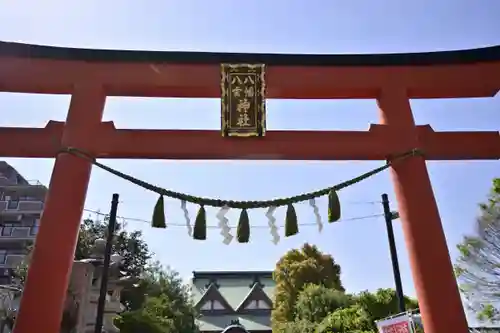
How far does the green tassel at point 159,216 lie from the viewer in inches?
220

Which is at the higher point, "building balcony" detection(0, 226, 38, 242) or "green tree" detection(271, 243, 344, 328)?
"building balcony" detection(0, 226, 38, 242)

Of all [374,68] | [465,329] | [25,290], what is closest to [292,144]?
[374,68]

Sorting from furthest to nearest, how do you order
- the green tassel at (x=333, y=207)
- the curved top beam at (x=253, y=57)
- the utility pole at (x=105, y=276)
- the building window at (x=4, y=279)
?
1. the building window at (x=4, y=279)
2. the utility pole at (x=105, y=276)
3. the curved top beam at (x=253, y=57)
4. the green tassel at (x=333, y=207)

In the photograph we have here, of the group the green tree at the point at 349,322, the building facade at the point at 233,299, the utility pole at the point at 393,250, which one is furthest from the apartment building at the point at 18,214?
the utility pole at the point at 393,250

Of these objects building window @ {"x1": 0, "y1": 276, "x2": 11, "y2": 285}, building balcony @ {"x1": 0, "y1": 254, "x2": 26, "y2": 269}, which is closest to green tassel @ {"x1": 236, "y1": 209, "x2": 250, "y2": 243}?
building window @ {"x1": 0, "y1": 276, "x2": 11, "y2": 285}

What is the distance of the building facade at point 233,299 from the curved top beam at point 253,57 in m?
25.4

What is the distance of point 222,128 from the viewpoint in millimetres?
5844

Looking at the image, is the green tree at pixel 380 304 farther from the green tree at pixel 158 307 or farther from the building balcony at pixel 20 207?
the building balcony at pixel 20 207

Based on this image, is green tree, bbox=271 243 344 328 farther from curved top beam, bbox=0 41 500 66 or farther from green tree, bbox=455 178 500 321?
curved top beam, bbox=0 41 500 66

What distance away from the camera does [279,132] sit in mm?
5906

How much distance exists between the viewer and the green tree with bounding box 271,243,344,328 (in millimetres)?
23266

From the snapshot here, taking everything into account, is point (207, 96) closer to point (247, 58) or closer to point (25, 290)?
point (247, 58)

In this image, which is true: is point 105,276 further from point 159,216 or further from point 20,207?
point 20,207

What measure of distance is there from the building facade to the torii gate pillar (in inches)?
990
